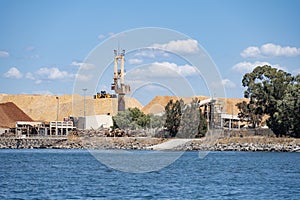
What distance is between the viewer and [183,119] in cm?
11788

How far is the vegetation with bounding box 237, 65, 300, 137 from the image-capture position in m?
100

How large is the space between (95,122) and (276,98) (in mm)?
48442

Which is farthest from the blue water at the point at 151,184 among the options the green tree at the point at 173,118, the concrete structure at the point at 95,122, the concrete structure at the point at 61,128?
the concrete structure at the point at 61,128

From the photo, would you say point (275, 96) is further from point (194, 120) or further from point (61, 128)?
point (61, 128)

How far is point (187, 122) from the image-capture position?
Result: 126m

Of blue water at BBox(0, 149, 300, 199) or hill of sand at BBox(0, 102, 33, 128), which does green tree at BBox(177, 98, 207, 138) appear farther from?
hill of sand at BBox(0, 102, 33, 128)

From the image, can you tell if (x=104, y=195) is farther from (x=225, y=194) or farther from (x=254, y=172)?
(x=254, y=172)

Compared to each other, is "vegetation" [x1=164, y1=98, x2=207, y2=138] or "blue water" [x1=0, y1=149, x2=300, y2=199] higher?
"vegetation" [x1=164, y1=98, x2=207, y2=138]

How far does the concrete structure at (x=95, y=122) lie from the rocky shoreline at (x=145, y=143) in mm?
13517

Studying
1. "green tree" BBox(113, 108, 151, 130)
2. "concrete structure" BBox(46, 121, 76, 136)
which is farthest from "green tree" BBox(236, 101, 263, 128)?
"concrete structure" BBox(46, 121, 76, 136)

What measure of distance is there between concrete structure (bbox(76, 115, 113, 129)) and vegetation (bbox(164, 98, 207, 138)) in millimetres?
29283

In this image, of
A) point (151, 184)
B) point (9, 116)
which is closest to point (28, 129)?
point (9, 116)

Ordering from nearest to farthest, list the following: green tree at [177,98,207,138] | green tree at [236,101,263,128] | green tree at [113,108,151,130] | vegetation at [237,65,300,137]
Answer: vegetation at [237,65,300,137] → green tree at [177,98,207,138] → green tree at [236,101,263,128] → green tree at [113,108,151,130]

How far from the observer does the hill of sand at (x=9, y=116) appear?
17538 cm
